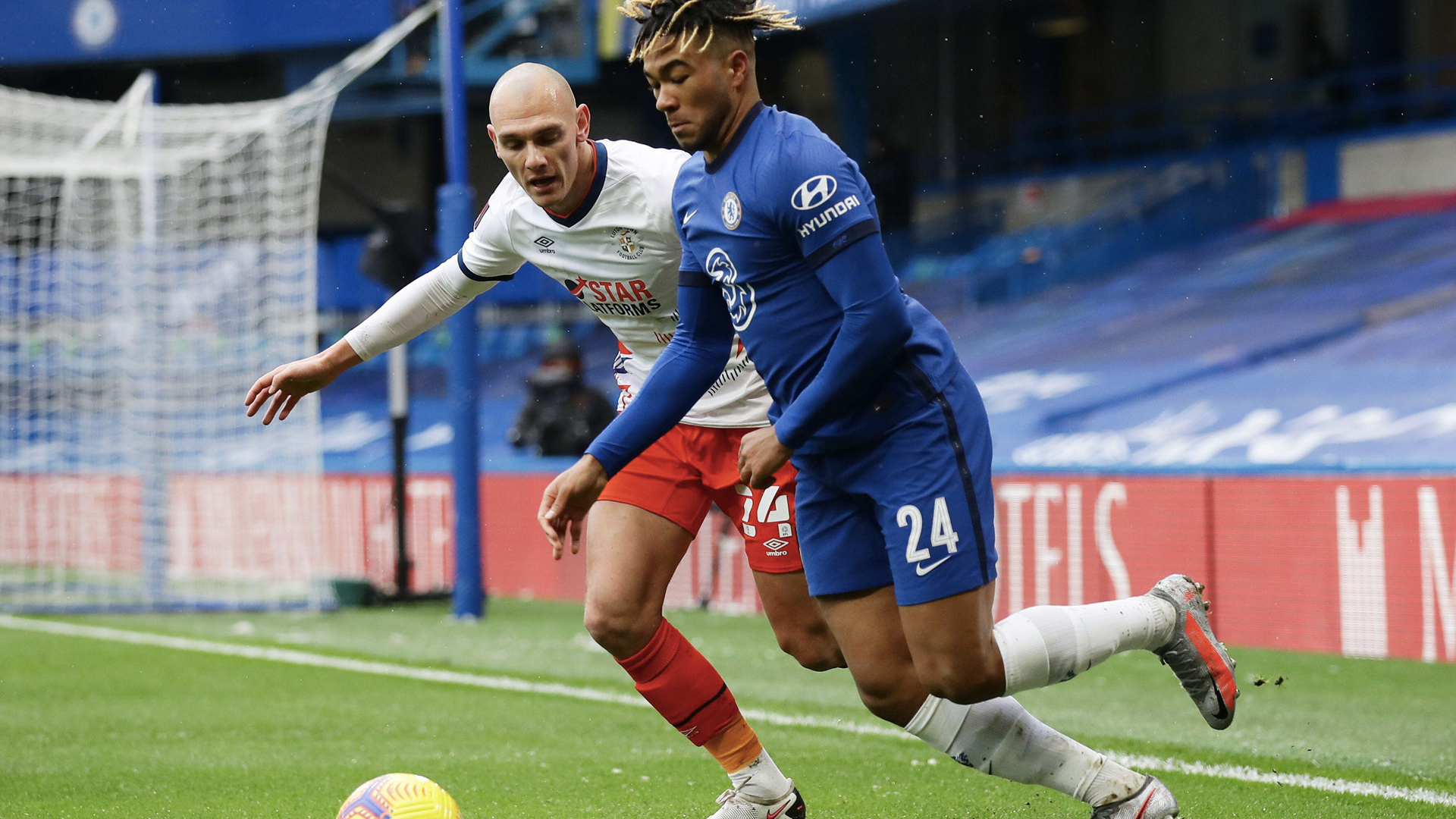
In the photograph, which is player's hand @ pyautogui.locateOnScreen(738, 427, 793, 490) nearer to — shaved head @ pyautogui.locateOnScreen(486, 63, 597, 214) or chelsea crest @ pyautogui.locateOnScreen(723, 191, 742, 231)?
chelsea crest @ pyautogui.locateOnScreen(723, 191, 742, 231)

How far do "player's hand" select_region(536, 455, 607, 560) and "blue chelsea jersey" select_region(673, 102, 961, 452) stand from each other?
1.53ft

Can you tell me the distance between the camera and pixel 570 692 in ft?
24.3

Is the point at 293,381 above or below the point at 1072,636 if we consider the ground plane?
above

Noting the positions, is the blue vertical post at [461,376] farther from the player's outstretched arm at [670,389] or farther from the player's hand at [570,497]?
the player's hand at [570,497]

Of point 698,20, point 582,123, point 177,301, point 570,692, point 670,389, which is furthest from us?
point 177,301

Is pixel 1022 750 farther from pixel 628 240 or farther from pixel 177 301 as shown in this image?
pixel 177 301

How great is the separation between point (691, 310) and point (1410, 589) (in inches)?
223

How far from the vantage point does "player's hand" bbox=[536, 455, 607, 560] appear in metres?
3.62

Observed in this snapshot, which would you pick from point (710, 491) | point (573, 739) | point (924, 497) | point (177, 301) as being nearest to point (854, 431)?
point (924, 497)

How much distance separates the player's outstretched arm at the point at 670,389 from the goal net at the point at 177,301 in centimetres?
795

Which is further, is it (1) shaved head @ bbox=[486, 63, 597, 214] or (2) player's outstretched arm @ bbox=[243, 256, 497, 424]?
(2) player's outstretched arm @ bbox=[243, 256, 497, 424]

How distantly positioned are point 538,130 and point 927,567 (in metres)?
1.62

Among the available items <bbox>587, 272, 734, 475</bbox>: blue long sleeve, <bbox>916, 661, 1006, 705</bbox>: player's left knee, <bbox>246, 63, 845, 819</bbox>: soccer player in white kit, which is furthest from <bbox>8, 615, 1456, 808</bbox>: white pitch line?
<bbox>587, 272, 734, 475</bbox>: blue long sleeve

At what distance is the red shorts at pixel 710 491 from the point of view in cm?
436
